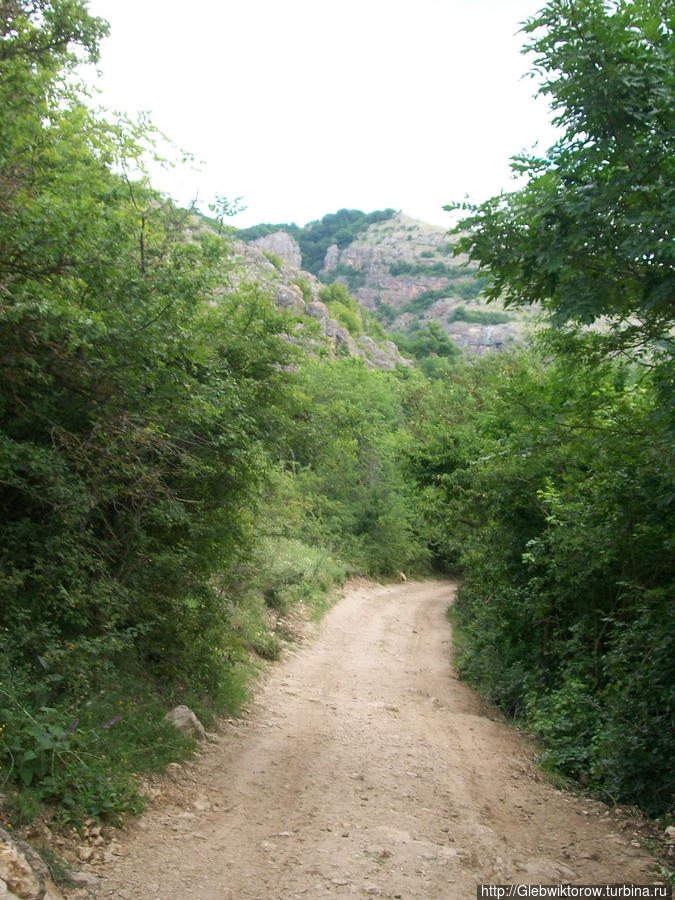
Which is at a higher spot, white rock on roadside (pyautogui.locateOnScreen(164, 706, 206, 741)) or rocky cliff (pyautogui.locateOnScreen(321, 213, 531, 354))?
rocky cliff (pyautogui.locateOnScreen(321, 213, 531, 354))

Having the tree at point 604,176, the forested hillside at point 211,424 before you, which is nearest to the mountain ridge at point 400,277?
the forested hillside at point 211,424

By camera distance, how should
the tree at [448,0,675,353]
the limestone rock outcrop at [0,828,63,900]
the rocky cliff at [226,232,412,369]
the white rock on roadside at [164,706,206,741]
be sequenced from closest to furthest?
1. the limestone rock outcrop at [0,828,63,900]
2. the tree at [448,0,675,353]
3. the white rock on roadside at [164,706,206,741]
4. the rocky cliff at [226,232,412,369]

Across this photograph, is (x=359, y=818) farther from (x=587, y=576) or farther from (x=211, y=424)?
(x=587, y=576)

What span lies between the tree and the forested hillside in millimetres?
20

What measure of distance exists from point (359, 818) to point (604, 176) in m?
5.38

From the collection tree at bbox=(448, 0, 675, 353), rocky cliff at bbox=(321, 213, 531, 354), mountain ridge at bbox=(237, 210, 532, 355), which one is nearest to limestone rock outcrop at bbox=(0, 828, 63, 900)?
tree at bbox=(448, 0, 675, 353)

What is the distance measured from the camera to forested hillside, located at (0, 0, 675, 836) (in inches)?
181

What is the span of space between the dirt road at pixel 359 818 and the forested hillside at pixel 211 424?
0.50 meters

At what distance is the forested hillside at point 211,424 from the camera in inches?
181

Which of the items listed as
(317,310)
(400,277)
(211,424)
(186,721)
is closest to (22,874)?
(186,721)

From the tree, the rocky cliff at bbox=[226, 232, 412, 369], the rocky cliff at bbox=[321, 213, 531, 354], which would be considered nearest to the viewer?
the tree

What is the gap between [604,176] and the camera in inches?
185

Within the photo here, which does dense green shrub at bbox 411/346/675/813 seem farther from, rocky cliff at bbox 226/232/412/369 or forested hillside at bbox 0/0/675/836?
rocky cliff at bbox 226/232/412/369

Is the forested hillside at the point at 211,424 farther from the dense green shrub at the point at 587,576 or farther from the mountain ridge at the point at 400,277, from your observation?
the mountain ridge at the point at 400,277
